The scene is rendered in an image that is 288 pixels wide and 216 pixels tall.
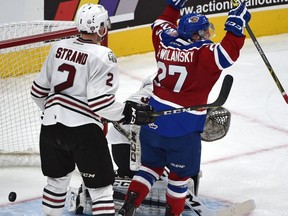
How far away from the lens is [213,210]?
438 cm

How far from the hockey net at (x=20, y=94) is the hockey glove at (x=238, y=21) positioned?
1.38m

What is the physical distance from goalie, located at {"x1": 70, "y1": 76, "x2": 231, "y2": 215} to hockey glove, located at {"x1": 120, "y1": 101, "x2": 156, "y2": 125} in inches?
20.0

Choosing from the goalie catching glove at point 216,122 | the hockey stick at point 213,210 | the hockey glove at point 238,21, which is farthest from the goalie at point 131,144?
the hockey glove at point 238,21

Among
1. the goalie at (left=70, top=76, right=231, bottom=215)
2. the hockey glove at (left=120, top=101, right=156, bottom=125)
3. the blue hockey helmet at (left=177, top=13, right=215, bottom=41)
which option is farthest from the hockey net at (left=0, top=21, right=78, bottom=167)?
the hockey glove at (left=120, top=101, right=156, bottom=125)

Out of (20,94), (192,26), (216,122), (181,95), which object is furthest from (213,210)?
(20,94)

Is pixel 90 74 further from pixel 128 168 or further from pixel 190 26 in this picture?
pixel 128 168

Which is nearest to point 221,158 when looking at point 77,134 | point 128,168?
point 128,168

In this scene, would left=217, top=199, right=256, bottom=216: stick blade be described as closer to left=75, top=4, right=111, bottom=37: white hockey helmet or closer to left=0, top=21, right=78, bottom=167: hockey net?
left=75, top=4, right=111, bottom=37: white hockey helmet

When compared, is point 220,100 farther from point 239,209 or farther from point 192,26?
point 239,209

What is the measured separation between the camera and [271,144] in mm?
5449

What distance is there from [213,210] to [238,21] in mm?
1052

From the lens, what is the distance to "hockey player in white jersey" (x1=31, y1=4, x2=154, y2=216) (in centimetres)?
362

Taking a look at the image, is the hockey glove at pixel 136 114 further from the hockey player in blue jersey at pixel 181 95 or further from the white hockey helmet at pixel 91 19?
the white hockey helmet at pixel 91 19

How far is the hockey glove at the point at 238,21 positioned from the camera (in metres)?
3.84
